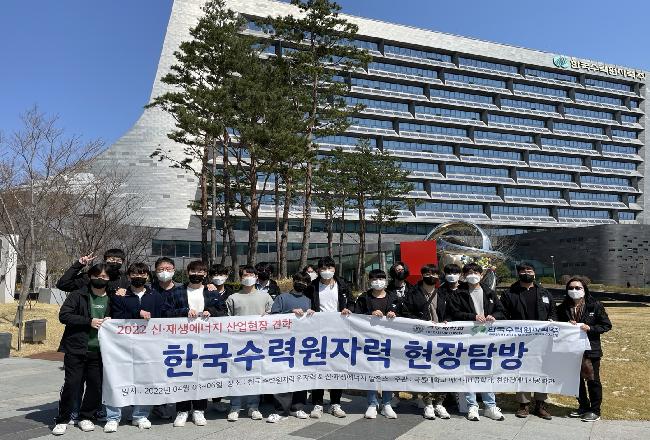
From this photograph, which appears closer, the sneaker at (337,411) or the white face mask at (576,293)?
the sneaker at (337,411)

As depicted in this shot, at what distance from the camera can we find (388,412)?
632 centimetres

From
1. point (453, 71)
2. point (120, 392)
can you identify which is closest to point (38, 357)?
point (120, 392)

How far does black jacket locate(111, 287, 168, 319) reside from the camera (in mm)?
6215

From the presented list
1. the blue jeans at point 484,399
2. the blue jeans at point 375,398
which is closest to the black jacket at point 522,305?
the blue jeans at point 484,399

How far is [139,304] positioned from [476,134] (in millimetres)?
72109

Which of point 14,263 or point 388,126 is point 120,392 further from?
point 388,126

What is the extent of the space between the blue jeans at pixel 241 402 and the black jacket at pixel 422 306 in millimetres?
2093

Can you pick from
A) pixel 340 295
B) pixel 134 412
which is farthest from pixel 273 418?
pixel 340 295

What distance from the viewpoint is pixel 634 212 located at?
84.1 meters

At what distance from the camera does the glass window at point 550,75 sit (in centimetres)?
7873

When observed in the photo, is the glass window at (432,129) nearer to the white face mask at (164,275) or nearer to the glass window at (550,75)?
the glass window at (550,75)

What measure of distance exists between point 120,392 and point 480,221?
6825 cm

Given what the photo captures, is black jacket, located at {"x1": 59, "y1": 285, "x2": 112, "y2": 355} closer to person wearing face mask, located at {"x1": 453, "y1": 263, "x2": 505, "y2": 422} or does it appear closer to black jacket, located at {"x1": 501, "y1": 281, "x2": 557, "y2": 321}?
person wearing face mask, located at {"x1": 453, "y1": 263, "x2": 505, "y2": 422}

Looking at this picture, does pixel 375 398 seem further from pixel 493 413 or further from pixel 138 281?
pixel 138 281
